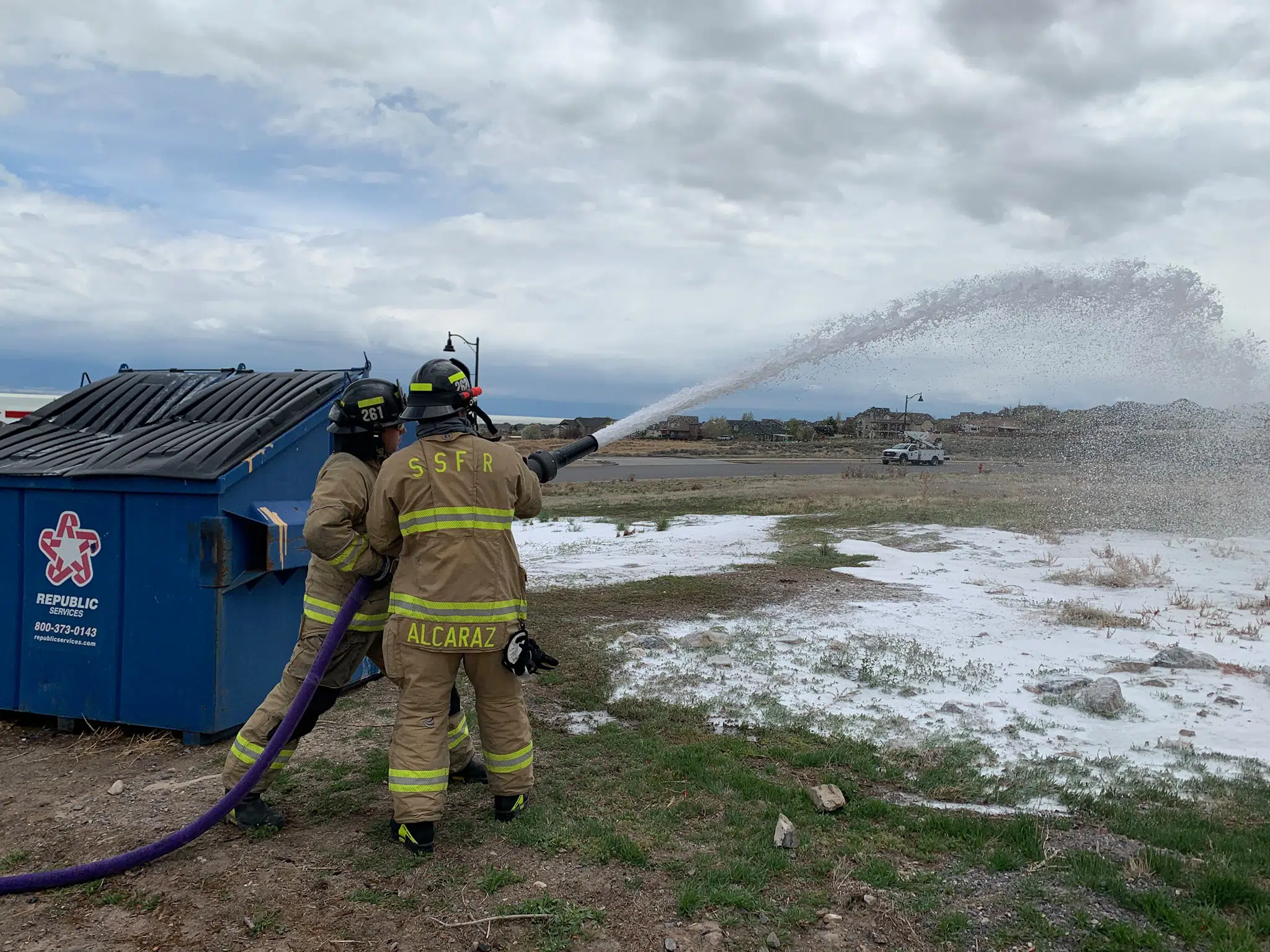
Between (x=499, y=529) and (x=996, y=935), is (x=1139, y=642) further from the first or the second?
(x=499, y=529)

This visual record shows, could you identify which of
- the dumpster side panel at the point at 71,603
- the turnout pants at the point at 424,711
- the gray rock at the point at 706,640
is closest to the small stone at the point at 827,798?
the turnout pants at the point at 424,711

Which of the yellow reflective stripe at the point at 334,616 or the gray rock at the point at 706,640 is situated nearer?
the yellow reflective stripe at the point at 334,616

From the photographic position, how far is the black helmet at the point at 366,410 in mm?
4047

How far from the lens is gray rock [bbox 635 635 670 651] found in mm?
7035

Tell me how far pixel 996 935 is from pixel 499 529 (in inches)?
98.5

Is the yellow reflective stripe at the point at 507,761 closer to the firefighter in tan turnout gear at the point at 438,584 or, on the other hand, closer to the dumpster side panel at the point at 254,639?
the firefighter in tan turnout gear at the point at 438,584

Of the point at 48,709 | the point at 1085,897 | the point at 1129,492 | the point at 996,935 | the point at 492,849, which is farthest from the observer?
the point at 1129,492

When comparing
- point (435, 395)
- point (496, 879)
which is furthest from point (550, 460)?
point (496, 879)

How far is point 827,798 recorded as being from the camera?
409 centimetres

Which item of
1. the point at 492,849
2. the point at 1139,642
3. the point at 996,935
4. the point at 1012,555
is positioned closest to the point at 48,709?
the point at 492,849

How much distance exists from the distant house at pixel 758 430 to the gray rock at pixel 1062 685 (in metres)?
62.3

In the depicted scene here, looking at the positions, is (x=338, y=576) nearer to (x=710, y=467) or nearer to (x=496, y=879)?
(x=496, y=879)

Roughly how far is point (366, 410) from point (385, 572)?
784 mm

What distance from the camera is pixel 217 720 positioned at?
4.77 metres
